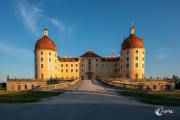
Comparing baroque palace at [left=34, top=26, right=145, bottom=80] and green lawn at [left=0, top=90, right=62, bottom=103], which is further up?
baroque palace at [left=34, top=26, right=145, bottom=80]

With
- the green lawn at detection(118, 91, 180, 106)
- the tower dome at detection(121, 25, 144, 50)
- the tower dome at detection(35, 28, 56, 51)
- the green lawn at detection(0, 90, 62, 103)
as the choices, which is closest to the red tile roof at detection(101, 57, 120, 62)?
the tower dome at detection(121, 25, 144, 50)

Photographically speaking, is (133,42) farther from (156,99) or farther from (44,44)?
(156,99)

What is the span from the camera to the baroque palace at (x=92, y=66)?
8619 cm

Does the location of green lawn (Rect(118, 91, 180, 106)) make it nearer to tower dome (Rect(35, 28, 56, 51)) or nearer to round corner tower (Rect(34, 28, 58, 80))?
round corner tower (Rect(34, 28, 58, 80))

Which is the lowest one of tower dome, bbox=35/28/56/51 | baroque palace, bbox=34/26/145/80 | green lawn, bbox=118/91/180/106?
green lawn, bbox=118/91/180/106

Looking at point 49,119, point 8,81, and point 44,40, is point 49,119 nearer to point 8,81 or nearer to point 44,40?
point 8,81

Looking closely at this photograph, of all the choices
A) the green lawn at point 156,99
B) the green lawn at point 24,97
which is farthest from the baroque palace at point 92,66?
the green lawn at point 24,97

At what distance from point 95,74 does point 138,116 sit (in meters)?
93.3

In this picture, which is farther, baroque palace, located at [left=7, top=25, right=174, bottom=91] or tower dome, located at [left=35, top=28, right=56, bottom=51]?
tower dome, located at [left=35, top=28, right=56, bottom=51]

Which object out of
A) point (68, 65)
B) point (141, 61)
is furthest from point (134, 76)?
point (68, 65)

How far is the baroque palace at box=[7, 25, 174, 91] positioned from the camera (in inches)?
3393

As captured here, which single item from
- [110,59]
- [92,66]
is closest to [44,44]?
[92,66]

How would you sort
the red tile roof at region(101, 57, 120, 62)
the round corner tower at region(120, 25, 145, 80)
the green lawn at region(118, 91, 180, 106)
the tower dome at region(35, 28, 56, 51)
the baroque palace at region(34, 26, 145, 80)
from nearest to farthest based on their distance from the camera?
1. the green lawn at region(118, 91, 180, 106)
2. the round corner tower at region(120, 25, 145, 80)
3. the baroque palace at region(34, 26, 145, 80)
4. the tower dome at region(35, 28, 56, 51)
5. the red tile roof at region(101, 57, 120, 62)

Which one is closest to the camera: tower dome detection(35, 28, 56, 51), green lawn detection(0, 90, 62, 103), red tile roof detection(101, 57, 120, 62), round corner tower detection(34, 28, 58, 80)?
green lawn detection(0, 90, 62, 103)
